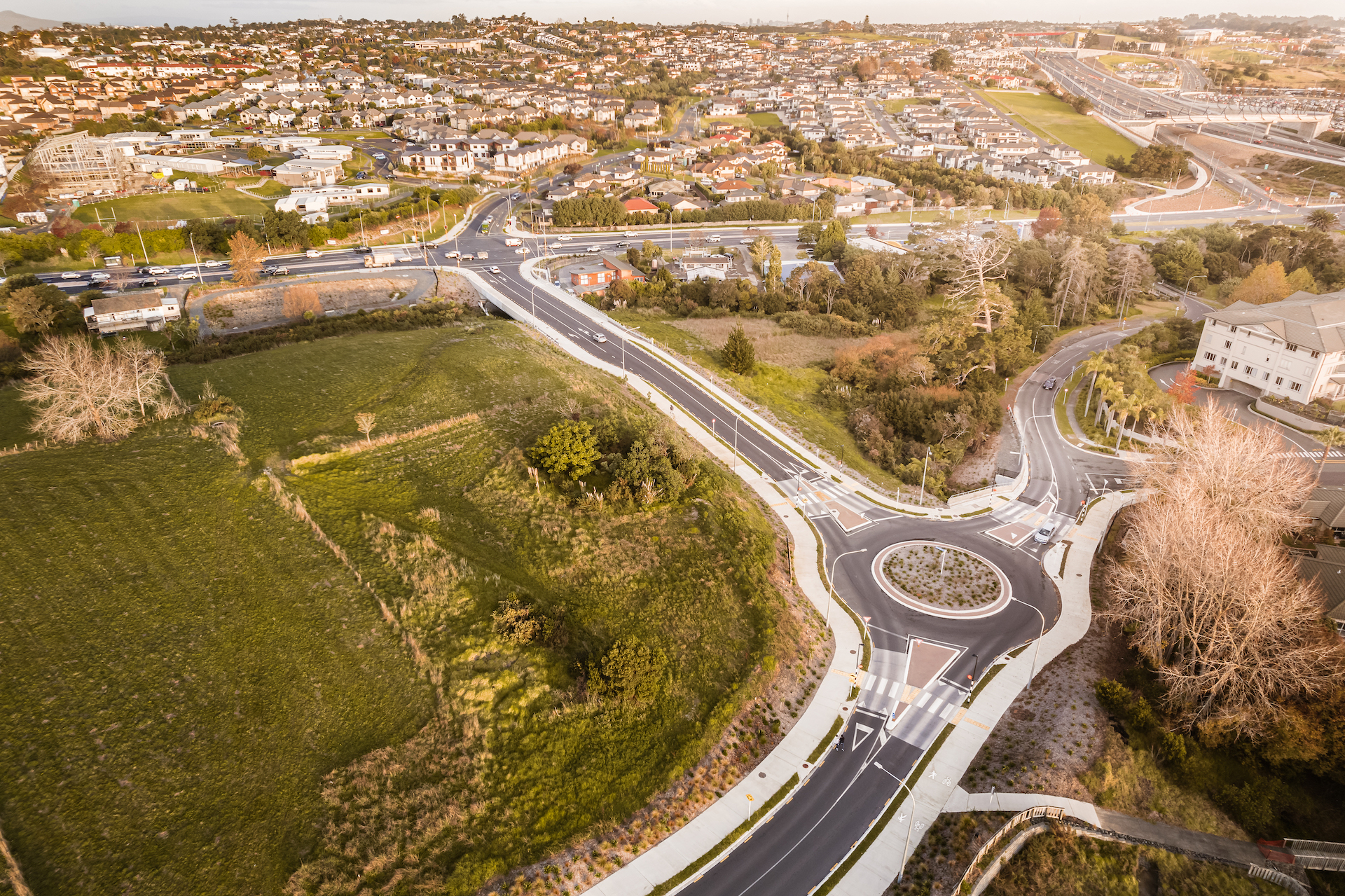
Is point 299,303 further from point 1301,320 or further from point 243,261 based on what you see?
point 1301,320

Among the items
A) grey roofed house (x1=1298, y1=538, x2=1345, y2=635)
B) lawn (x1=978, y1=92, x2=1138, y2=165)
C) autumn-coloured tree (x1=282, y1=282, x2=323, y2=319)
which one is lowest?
grey roofed house (x1=1298, y1=538, x2=1345, y2=635)

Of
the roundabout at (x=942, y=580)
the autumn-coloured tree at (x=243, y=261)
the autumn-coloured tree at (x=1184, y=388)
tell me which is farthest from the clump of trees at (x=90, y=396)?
the autumn-coloured tree at (x=1184, y=388)

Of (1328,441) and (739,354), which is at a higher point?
(739,354)

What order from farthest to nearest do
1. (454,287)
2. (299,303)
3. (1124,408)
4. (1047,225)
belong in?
(1047,225), (454,287), (299,303), (1124,408)

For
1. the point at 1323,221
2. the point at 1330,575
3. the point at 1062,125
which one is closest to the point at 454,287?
the point at 1330,575

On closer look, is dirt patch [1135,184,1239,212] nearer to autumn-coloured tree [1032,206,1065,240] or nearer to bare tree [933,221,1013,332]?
autumn-coloured tree [1032,206,1065,240]

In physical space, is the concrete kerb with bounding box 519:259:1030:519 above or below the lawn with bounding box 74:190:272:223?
below

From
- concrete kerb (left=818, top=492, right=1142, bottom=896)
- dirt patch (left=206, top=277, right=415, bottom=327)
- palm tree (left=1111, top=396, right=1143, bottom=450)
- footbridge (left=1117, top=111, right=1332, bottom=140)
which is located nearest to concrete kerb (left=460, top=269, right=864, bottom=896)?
concrete kerb (left=818, top=492, right=1142, bottom=896)

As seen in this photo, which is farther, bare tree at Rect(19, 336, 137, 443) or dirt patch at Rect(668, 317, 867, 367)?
dirt patch at Rect(668, 317, 867, 367)
